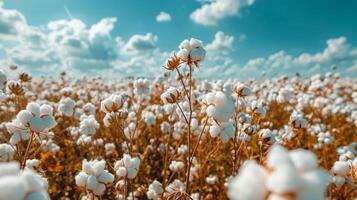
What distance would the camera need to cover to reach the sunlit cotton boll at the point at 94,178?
2143 millimetres

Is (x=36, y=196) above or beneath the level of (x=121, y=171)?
beneath

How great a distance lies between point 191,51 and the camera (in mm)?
2678

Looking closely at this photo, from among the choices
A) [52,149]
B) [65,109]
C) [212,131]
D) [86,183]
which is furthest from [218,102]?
[52,149]

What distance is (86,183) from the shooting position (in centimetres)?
218

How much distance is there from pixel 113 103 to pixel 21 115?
94 centimetres

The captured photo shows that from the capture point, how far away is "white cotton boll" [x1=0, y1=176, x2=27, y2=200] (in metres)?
0.76

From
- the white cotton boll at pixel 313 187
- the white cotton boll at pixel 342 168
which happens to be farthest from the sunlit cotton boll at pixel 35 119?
the white cotton boll at pixel 342 168

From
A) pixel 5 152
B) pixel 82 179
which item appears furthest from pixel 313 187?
pixel 5 152

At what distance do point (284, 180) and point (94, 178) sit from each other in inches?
65.4

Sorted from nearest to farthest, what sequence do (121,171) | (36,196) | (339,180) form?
(36,196) < (121,171) < (339,180)

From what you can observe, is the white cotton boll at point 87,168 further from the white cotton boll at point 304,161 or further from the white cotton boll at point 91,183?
the white cotton boll at point 304,161

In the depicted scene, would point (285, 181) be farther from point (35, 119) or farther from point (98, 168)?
point (35, 119)

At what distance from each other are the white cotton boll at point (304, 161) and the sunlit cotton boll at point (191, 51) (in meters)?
1.91

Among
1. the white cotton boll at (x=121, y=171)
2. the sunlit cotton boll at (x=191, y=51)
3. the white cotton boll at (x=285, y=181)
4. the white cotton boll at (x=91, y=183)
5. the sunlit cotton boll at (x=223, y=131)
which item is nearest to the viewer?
the white cotton boll at (x=285, y=181)
